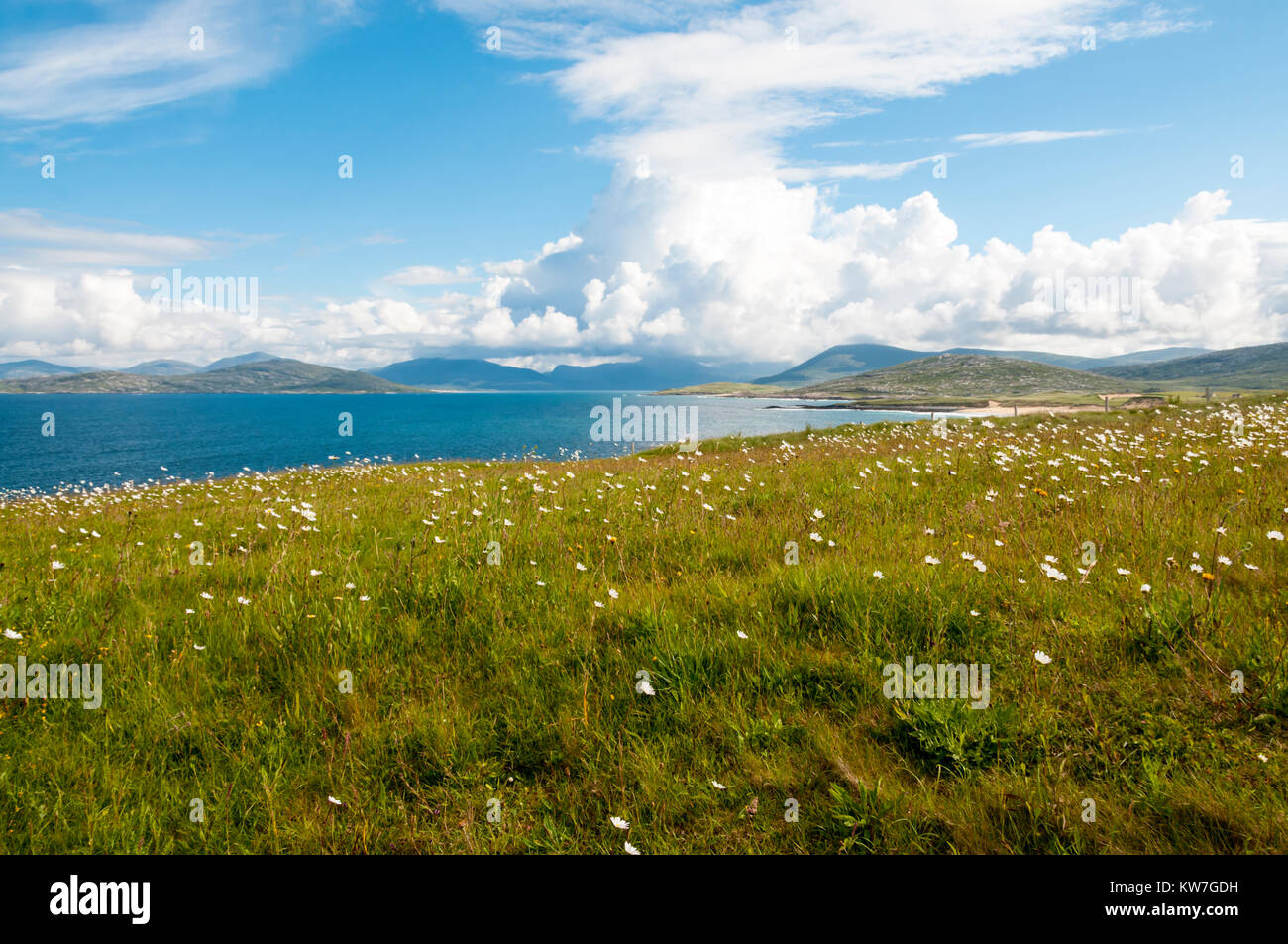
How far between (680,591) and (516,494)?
5.14m

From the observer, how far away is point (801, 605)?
4910mm

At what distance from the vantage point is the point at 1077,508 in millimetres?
7250

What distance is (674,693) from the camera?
393cm

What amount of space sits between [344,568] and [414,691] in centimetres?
206

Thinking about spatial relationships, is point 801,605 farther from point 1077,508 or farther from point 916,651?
point 1077,508

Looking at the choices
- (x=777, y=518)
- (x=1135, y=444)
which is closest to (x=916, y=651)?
(x=777, y=518)

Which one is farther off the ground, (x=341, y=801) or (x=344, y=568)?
(x=344, y=568)

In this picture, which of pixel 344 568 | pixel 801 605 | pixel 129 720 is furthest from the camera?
pixel 344 568

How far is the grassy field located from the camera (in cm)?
301

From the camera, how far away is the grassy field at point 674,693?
118 inches

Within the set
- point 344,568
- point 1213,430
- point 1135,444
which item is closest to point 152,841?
point 344,568
